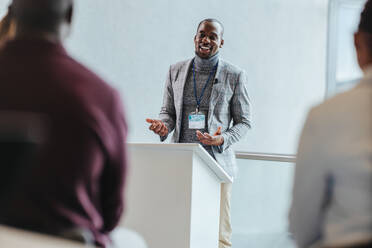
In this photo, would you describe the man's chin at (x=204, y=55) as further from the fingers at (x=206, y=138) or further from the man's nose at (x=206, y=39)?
the fingers at (x=206, y=138)

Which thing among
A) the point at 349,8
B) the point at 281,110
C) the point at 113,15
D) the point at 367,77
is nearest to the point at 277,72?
the point at 281,110

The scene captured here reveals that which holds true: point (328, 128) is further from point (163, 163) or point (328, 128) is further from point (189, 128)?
point (189, 128)

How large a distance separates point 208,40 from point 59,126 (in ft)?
7.45

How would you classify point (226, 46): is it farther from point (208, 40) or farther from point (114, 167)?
point (114, 167)

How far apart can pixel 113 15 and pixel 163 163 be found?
3.39 m

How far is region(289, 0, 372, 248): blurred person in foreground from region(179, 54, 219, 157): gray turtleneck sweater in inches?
77.0

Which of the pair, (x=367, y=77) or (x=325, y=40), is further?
(x=325, y=40)

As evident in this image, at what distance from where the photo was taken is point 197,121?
321 cm

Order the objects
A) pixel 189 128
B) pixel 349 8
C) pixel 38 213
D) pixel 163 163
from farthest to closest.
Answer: pixel 349 8
pixel 189 128
pixel 163 163
pixel 38 213

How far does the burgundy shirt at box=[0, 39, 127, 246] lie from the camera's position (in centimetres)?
116

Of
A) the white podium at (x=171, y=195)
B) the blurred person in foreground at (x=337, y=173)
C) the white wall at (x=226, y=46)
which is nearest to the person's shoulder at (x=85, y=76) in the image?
the blurred person in foreground at (x=337, y=173)

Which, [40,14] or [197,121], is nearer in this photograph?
[40,14]

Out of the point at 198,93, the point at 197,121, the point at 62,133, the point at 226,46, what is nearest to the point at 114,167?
the point at 62,133

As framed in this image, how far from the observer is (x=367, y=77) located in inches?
49.1
